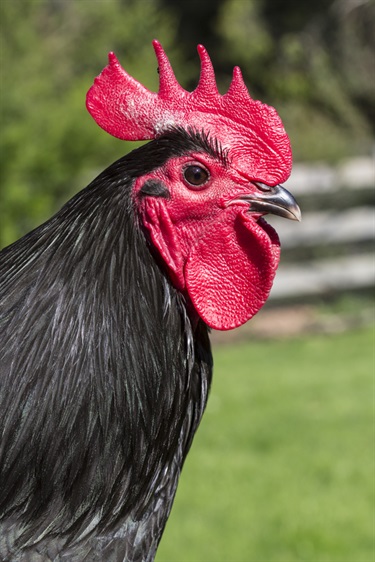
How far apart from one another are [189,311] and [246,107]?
56 centimetres

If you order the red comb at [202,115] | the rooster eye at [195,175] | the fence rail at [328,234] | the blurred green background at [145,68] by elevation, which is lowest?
the rooster eye at [195,175]

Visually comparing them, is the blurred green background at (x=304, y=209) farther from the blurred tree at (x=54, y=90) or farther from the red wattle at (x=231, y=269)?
the red wattle at (x=231, y=269)

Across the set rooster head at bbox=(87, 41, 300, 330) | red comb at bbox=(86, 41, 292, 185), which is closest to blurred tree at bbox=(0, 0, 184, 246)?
red comb at bbox=(86, 41, 292, 185)

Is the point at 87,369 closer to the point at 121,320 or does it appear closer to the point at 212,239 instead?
the point at 121,320

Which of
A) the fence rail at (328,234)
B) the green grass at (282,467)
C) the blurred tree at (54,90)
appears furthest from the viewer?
the fence rail at (328,234)

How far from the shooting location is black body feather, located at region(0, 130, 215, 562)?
205 centimetres

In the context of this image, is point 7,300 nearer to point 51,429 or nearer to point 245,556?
point 51,429

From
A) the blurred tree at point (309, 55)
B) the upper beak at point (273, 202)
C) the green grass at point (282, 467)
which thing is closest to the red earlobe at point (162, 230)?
the upper beak at point (273, 202)

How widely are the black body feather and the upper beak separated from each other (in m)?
0.17

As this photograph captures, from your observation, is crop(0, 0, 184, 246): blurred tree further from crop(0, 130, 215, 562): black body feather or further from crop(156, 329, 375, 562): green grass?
crop(0, 130, 215, 562): black body feather

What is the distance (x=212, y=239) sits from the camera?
7.18 ft

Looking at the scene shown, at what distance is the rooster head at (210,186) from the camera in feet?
6.95

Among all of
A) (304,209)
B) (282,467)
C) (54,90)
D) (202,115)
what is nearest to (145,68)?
(54,90)

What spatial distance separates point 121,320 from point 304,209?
298 inches
